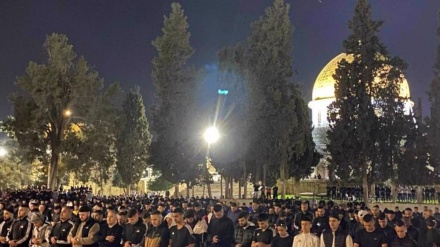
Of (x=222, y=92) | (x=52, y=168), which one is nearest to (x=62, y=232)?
(x=222, y=92)

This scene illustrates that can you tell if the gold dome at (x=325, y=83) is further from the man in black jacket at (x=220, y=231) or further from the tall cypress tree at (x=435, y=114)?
the man in black jacket at (x=220, y=231)

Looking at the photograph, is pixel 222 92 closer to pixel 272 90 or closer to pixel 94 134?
pixel 272 90

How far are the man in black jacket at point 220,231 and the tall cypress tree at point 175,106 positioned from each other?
2456 cm

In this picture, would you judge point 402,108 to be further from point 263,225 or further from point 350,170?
point 263,225

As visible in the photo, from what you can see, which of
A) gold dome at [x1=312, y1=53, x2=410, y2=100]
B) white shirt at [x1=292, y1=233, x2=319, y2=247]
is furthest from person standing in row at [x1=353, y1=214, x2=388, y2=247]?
gold dome at [x1=312, y1=53, x2=410, y2=100]

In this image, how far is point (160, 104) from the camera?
35.8 meters

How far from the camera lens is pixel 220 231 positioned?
34.8ft

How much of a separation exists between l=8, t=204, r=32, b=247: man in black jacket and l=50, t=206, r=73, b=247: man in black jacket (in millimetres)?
956

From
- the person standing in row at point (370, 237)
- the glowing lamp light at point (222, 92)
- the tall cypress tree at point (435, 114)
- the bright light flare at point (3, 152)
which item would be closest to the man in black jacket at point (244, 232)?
the person standing in row at point (370, 237)

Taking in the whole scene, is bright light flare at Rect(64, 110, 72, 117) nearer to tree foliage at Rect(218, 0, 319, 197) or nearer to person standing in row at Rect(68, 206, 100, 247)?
tree foliage at Rect(218, 0, 319, 197)

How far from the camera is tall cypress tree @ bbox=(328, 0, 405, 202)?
30766 millimetres

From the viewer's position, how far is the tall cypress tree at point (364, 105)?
30766 mm

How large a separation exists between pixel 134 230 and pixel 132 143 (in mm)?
35126

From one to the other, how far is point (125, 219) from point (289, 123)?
72.9 ft
